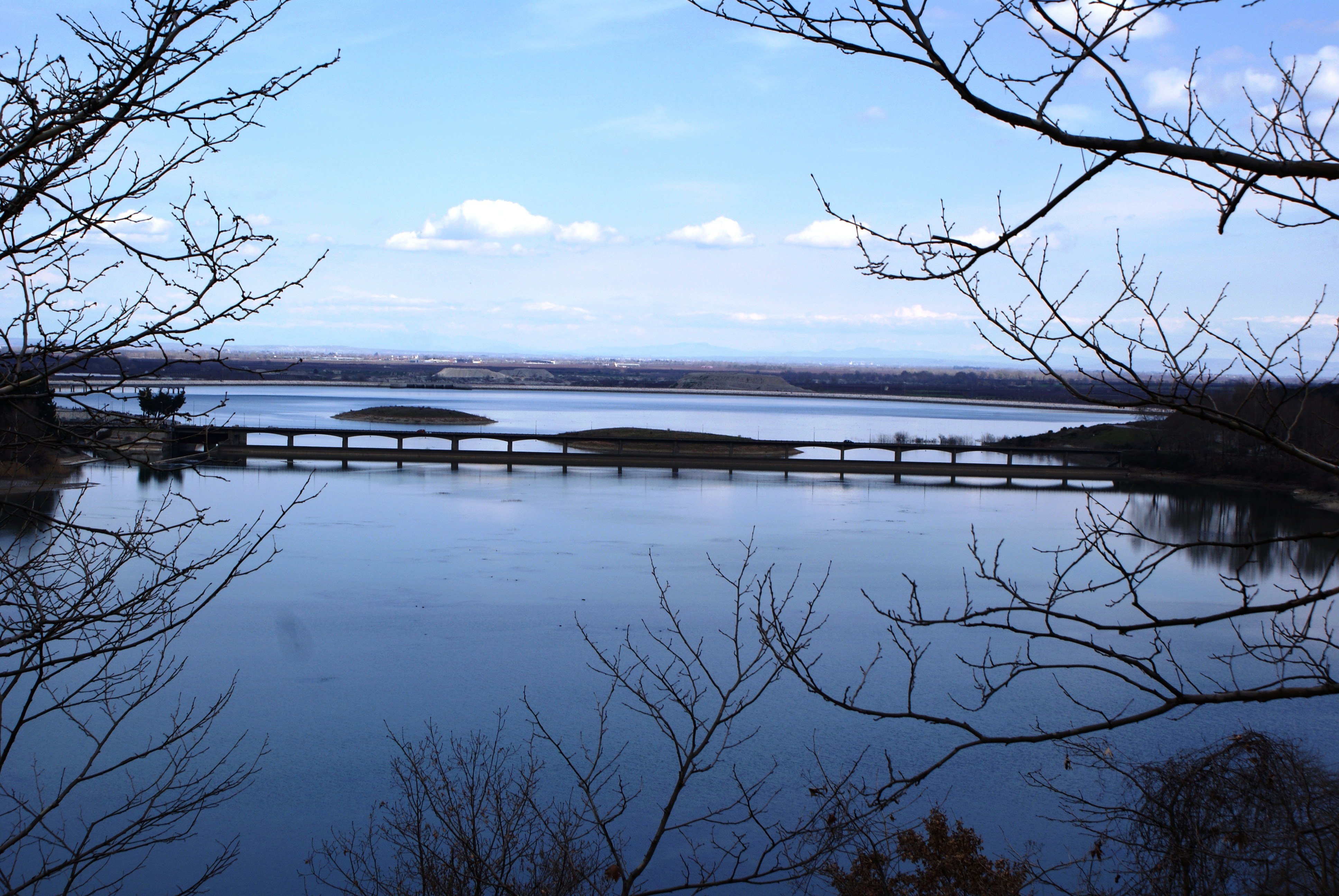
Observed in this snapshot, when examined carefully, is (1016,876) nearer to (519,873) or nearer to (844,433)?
(519,873)

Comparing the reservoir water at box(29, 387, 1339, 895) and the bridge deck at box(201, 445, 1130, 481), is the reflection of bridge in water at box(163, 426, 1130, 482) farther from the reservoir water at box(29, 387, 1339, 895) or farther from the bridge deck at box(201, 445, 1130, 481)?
the reservoir water at box(29, 387, 1339, 895)

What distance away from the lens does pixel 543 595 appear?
24.3 metres

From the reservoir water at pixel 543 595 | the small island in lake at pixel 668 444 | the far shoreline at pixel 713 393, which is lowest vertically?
the reservoir water at pixel 543 595

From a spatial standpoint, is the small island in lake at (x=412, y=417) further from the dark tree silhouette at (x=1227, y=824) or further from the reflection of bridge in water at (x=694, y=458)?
the dark tree silhouette at (x=1227, y=824)

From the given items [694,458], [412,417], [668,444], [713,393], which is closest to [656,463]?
[694,458]

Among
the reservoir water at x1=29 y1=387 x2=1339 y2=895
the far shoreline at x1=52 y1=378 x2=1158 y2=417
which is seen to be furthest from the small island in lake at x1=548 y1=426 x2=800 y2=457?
the far shoreline at x1=52 y1=378 x2=1158 y2=417

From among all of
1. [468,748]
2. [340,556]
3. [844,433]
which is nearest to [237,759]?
[468,748]

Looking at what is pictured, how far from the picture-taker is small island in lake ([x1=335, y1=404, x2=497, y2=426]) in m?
95.4

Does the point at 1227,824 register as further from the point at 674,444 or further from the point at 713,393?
the point at 713,393

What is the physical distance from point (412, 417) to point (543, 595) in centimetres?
7710

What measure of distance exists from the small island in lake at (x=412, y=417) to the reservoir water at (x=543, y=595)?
134 feet

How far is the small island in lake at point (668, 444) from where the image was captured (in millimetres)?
63469

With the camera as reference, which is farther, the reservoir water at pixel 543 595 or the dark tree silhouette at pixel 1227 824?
the reservoir water at pixel 543 595

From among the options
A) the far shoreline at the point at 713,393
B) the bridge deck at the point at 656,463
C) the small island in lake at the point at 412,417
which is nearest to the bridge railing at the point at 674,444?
the bridge deck at the point at 656,463
